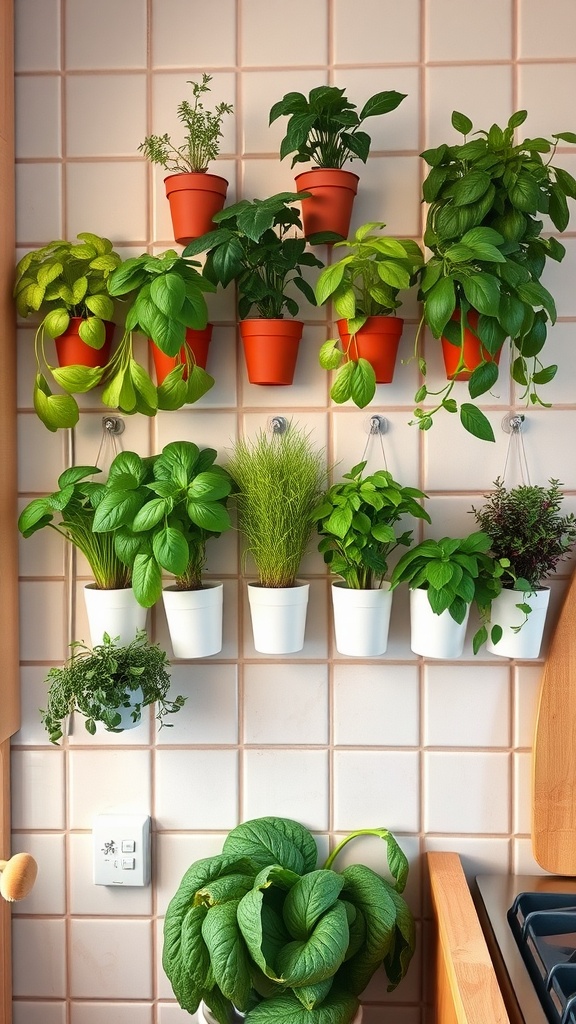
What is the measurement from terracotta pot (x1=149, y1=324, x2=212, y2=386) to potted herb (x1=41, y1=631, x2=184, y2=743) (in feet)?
1.32

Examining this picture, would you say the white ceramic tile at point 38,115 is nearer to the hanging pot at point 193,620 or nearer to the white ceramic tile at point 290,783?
the hanging pot at point 193,620

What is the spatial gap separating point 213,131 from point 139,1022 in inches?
55.0

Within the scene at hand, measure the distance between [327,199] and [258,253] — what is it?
13 centimetres

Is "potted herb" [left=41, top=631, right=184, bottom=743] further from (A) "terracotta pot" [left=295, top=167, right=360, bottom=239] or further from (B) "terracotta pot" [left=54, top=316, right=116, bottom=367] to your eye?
(A) "terracotta pot" [left=295, top=167, right=360, bottom=239]

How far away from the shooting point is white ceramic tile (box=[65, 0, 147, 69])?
121cm

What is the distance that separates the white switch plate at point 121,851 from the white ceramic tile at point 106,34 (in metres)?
1.20

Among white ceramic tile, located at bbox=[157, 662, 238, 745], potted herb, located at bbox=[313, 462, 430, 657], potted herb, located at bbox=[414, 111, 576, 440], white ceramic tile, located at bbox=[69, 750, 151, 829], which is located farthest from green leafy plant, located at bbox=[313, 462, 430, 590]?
white ceramic tile, located at bbox=[69, 750, 151, 829]

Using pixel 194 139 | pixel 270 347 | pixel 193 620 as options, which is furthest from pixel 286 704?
pixel 194 139

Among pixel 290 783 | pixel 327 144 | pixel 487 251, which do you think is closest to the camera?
pixel 487 251

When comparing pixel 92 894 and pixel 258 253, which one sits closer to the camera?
pixel 258 253

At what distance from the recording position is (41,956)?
1.25 metres

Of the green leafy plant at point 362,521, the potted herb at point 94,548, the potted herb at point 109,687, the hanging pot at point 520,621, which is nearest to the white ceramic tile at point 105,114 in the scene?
the potted herb at point 94,548

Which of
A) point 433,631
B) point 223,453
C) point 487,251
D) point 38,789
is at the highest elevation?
point 487,251

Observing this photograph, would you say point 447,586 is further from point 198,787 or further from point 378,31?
point 378,31
